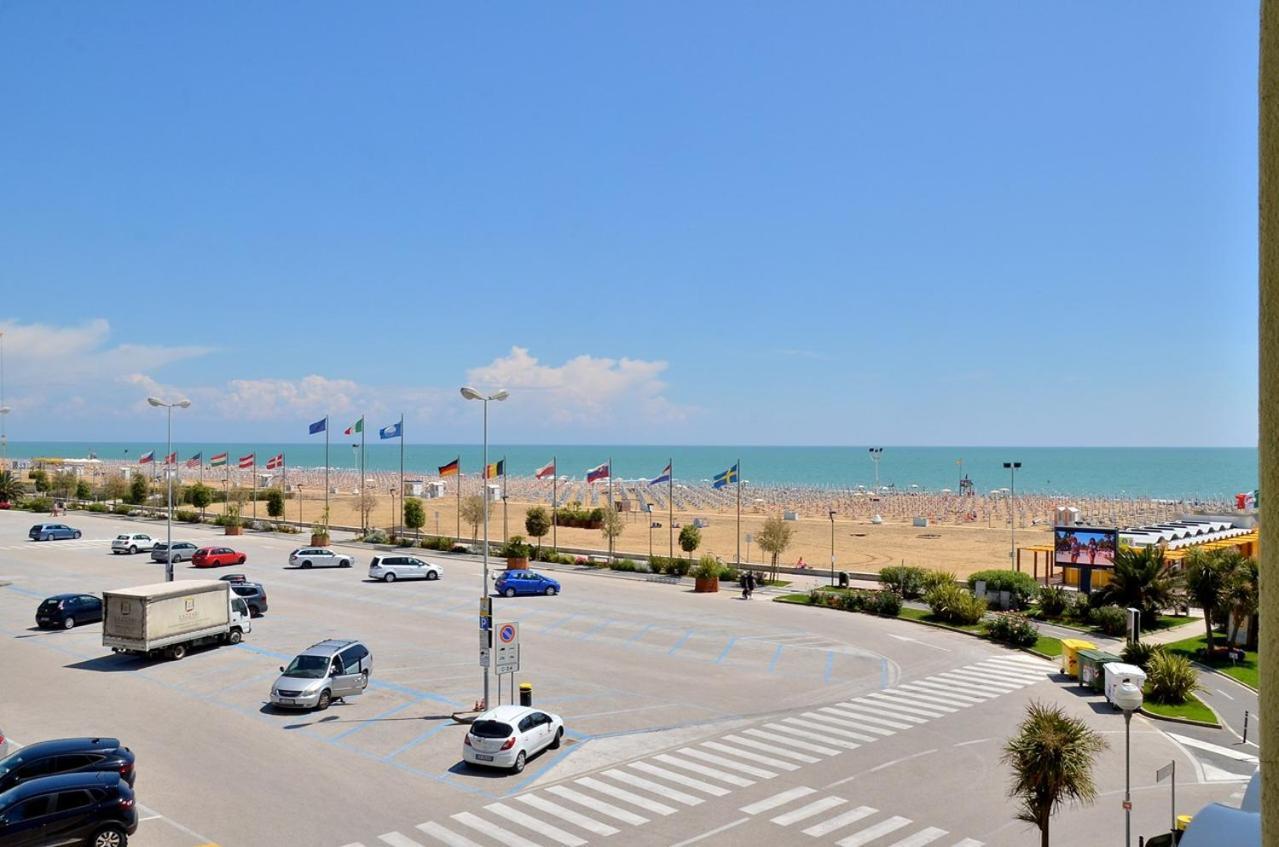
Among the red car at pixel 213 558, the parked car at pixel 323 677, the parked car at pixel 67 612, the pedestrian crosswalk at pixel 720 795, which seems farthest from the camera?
the red car at pixel 213 558

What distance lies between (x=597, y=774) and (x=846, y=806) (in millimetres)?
5470

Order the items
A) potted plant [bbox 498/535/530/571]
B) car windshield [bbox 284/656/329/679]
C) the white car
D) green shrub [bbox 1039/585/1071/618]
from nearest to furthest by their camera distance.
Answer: the white car, car windshield [bbox 284/656/329/679], green shrub [bbox 1039/585/1071/618], potted plant [bbox 498/535/530/571]

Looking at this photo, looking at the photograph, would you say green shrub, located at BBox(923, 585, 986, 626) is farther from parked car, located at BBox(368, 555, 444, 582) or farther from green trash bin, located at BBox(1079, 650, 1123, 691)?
parked car, located at BBox(368, 555, 444, 582)

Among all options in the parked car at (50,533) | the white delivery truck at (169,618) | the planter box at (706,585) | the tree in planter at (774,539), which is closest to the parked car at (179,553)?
the parked car at (50,533)

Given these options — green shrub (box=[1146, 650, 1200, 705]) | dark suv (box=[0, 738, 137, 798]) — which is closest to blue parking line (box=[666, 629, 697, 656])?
green shrub (box=[1146, 650, 1200, 705])

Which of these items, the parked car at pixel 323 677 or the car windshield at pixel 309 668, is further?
the car windshield at pixel 309 668

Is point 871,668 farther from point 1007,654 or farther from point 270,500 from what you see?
point 270,500

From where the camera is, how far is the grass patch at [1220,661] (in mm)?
30688

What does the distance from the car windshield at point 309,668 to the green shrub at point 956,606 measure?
87.0 feet

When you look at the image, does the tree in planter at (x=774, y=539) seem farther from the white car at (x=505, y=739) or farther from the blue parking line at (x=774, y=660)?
the white car at (x=505, y=739)

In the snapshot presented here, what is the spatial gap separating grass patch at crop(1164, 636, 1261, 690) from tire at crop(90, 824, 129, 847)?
1264 inches

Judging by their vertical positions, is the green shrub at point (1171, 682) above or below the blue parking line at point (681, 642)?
above

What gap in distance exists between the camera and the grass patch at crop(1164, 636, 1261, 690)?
30.7m

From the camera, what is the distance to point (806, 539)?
263 feet
